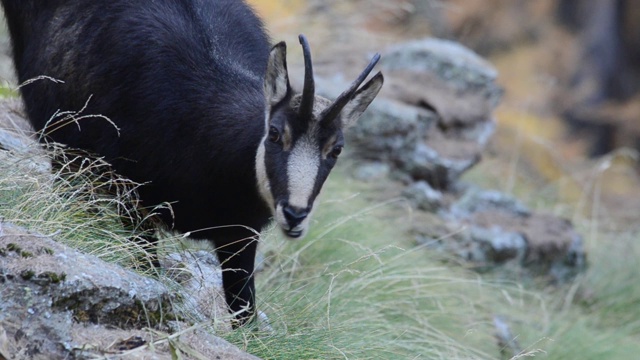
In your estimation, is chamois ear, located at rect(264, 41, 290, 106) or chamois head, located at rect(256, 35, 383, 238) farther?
chamois ear, located at rect(264, 41, 290, 106)

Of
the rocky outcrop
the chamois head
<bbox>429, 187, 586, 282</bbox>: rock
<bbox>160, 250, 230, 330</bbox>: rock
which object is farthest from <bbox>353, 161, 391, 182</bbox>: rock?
the chamois head

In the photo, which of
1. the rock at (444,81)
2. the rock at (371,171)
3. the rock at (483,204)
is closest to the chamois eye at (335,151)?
the rock at (371,171)

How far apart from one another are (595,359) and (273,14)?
248 inches

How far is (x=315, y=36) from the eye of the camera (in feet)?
35.3

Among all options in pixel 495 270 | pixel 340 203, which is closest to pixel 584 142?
pixel 495 270

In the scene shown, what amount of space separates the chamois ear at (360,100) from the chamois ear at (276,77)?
0.29m

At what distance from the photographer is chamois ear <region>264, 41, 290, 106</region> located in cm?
412

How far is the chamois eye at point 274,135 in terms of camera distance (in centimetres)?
408

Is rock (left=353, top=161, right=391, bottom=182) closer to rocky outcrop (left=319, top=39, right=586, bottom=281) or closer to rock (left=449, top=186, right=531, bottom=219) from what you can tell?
rocky outcrop (left=319, top=39, right=586, bottom=281)

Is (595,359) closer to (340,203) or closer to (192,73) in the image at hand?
(340,203)

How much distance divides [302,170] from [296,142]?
15 cm

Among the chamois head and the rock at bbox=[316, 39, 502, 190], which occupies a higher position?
the chamois head

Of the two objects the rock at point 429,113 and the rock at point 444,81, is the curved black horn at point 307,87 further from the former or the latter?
the rock at point 444,81

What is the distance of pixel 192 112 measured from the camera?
447 centimetres
